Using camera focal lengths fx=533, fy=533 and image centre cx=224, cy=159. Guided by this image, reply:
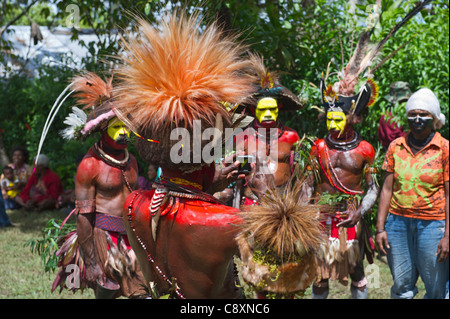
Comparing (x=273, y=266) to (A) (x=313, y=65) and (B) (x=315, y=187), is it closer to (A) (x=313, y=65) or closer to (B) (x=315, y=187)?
(B) (x=315, y=187)

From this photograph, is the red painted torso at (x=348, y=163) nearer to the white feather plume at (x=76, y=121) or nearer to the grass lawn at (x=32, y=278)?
the grass lawn at (x=32, y=278)

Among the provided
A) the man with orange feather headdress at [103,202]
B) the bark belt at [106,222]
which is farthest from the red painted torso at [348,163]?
the bark belt at [106,222]

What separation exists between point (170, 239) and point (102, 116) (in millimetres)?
1882

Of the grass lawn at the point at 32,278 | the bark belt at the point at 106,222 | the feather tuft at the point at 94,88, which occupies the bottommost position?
the grass lawn at the point at 32,278

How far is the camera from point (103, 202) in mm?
4355

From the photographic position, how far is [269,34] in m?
7.30

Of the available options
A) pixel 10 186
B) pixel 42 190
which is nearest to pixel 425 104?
pixel 42 190

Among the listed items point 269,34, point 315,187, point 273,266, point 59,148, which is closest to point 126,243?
point 315,187

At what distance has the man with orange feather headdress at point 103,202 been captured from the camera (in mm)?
4273

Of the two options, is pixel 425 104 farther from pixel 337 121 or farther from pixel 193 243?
pixel 193 243

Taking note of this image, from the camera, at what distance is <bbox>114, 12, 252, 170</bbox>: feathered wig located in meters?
2.51

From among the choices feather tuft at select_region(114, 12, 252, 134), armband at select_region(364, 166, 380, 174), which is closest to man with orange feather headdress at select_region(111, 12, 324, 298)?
feather tuft at select_region(114, 12, 252, 134)

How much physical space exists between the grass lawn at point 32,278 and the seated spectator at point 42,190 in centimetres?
175

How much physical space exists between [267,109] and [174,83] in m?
2.62
